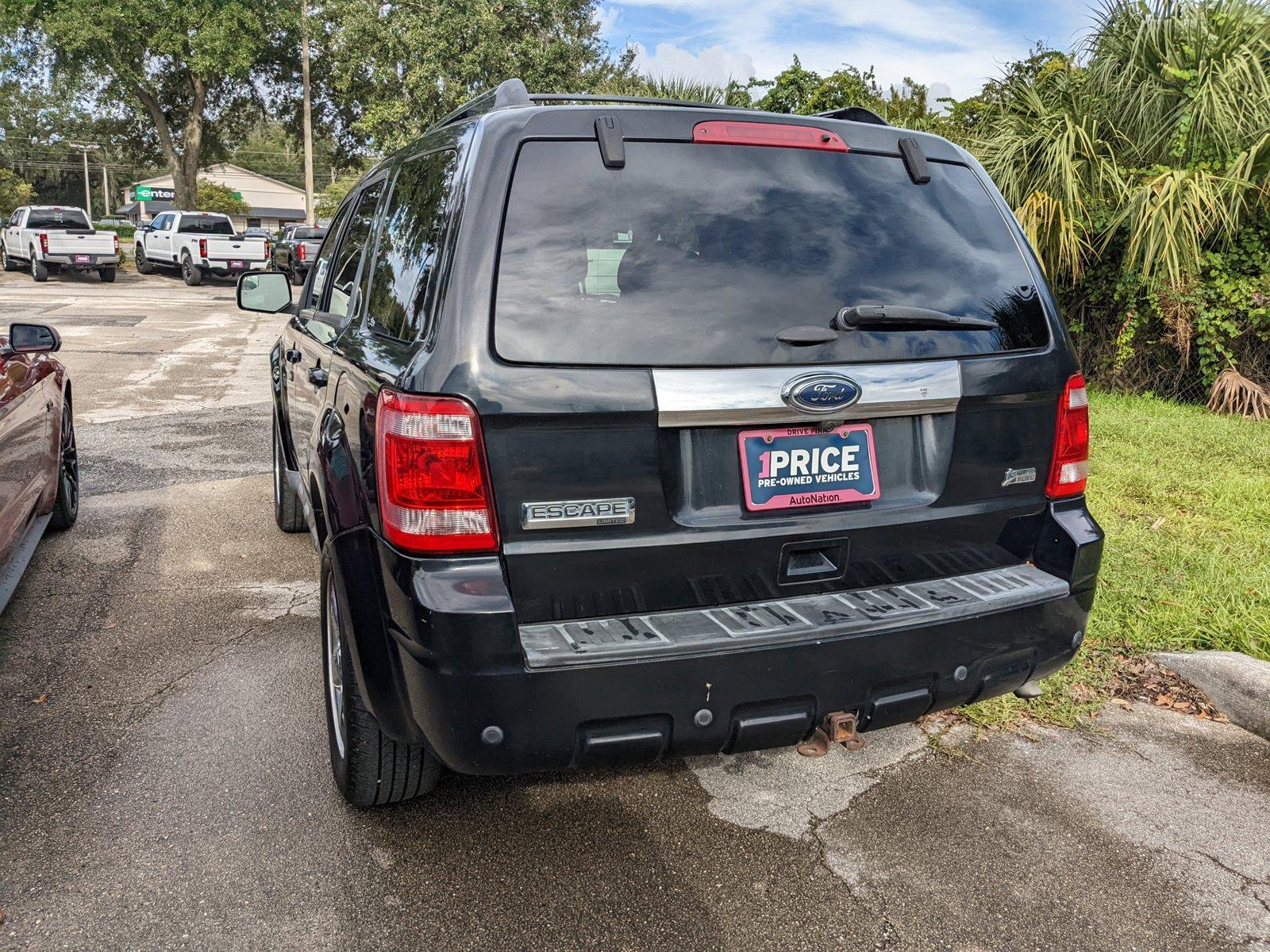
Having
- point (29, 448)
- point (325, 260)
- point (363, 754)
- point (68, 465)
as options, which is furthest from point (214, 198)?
point (363, 754)

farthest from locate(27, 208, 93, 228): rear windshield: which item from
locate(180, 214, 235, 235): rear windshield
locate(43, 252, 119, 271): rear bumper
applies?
locate(180, 214, 235, 235): rear windshield

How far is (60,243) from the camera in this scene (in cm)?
2520

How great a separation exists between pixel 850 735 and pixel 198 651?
9.07 ft

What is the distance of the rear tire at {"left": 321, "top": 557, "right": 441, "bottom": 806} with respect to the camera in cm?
268

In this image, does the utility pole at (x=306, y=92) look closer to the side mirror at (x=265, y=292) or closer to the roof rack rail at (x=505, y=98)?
the side mirror at (x=265, y=292)

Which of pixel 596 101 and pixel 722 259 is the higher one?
pixel 596 101

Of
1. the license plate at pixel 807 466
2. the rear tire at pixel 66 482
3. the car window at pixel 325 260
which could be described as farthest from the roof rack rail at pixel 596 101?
the rear tire at pixel 66 482

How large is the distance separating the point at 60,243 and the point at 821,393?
27.9 m

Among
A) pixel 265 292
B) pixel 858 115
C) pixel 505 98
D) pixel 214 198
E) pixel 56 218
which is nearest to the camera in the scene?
pixel 505 98

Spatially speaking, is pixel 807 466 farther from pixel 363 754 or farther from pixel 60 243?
pixel 60 243

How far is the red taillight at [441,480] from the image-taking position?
2139 mm

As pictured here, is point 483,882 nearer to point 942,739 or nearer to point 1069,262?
point 942,739

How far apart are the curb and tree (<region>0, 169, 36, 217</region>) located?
68.8 meters

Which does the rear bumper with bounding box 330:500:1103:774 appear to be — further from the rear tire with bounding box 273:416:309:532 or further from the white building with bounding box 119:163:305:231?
the white building with bounding box 119:163:305:231
